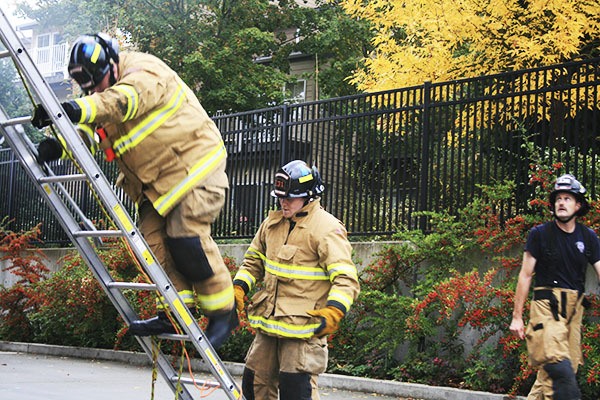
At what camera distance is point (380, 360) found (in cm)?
1058

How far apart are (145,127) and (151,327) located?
1158 millimetres

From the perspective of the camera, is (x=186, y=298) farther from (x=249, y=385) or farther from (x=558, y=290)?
(x=558, y=290)

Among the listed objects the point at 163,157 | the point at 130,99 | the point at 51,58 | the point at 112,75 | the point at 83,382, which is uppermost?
the point at 51,58

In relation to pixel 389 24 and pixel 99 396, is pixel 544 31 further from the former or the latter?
pixel 99 396

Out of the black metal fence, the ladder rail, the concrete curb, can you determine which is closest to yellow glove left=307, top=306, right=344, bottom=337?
the ladder rail

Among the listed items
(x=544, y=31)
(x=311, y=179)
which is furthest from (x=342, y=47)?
(x=311, y=179)

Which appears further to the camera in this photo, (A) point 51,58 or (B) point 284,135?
(A) point 51,58

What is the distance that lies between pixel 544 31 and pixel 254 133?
4.74m

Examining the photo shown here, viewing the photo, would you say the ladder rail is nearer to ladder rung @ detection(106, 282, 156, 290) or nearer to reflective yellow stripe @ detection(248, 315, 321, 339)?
ladder rung @ detection(106, 282, 156, 290)

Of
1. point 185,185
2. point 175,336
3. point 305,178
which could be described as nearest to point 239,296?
point 305,178

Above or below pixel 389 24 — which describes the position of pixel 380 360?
below

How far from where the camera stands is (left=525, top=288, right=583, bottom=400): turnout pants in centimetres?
639

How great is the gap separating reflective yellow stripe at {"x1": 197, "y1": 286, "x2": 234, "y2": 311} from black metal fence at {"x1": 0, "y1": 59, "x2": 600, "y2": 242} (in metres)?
5.80

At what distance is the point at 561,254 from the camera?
21.5ft
